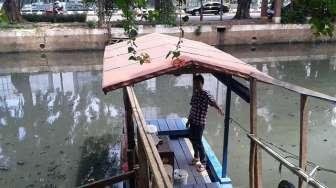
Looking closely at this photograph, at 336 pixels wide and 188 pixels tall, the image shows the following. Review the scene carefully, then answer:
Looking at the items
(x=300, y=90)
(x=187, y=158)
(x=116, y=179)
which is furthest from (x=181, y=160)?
(x=300, y=90)

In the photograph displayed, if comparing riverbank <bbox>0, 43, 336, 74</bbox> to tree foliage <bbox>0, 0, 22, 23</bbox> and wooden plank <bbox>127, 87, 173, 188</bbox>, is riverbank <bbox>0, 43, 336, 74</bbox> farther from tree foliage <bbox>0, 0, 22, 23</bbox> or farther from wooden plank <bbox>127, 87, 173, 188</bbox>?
wooden plank <bbox>127, 87, 173, 188</bbox>

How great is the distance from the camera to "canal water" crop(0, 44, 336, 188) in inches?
294

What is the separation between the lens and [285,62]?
17.8 meters

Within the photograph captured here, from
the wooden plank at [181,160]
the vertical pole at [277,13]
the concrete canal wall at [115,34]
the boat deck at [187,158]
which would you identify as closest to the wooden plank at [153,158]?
the boat deck at [187,158]

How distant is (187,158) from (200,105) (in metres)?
0.88

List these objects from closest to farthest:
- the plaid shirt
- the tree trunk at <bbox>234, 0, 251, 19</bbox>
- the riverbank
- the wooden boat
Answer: the wooden boat → the plaid shirt → the riverbank → the tree trunk at <bbox>234, 0, 251, 19</bbox>

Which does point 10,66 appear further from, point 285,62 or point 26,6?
point 26,6

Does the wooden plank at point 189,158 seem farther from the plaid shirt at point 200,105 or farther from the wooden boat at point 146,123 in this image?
the plaid shirt at point 200,105

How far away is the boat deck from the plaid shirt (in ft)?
1.74

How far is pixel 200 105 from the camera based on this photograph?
5953 millimetres

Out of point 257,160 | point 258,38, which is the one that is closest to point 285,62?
point 258,38

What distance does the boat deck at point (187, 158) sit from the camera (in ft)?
18.2

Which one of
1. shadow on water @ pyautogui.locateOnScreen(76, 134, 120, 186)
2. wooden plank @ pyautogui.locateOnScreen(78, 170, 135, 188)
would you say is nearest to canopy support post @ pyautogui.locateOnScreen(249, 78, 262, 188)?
wooden plank @ pyautogui.locateOnScreen(78, 170, 135, 188)

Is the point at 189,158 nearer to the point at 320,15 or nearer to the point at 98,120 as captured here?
the point at 320,15
